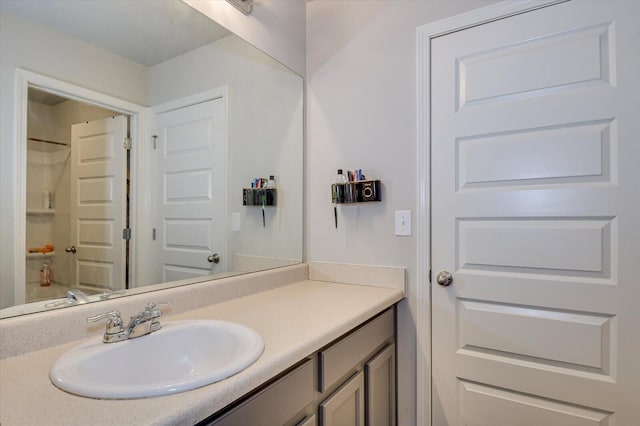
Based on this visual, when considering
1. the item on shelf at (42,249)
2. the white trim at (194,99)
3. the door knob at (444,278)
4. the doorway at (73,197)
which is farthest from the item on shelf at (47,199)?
the door knob at (444,278)

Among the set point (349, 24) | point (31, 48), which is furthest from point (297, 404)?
point (349, 24)

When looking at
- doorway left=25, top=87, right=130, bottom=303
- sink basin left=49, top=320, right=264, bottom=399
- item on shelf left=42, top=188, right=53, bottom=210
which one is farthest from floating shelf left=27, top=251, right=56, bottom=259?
sink basin left=49, top=320, right=264, bottom=399

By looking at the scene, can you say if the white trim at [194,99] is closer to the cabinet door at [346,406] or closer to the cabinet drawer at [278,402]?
the cabinet drawer at [278,402]

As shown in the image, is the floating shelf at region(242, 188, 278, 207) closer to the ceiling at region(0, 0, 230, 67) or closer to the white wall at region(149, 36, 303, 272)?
the white wall at region(149, 36, 303, 272)

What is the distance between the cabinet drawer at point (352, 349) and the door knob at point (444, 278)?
258 mm

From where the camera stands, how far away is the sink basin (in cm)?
65

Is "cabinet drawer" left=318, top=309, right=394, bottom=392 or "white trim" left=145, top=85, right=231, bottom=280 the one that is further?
"white trim" left=145, top=85, right=231, bottom=280

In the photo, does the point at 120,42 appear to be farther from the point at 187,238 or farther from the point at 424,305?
the point at 424,305

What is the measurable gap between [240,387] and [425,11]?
5.52 feet

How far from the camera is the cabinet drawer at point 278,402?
72 cm

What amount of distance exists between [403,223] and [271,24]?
1223 millimetres

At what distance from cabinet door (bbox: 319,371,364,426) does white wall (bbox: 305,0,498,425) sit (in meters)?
0.40

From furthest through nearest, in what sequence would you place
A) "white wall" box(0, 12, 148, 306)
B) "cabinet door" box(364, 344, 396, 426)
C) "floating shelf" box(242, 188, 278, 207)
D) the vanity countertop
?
"floating shelf" box(242, 188, 278, 207)
"cabinet door" box(364, 344, 396, 426)
"white wall" box(0, 12, 148, 306)
the vanity countertop

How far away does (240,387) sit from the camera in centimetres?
70
